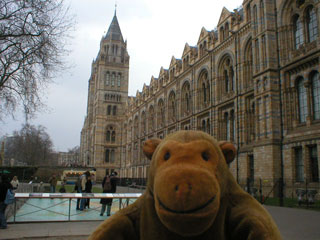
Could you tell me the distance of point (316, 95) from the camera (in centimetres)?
1599

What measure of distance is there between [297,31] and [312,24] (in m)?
1.09

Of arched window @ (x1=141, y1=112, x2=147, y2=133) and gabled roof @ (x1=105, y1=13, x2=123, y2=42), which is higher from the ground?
gabled roof @ (x1=105, y1=13, x2=123, y2=42)

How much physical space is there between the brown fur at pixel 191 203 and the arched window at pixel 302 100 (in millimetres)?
16207

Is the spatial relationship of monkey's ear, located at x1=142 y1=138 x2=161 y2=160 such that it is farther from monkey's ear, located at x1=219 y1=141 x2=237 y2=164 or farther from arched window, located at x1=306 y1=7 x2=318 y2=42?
arched window, located at x1=306 y1=7 x2=318 y2=42

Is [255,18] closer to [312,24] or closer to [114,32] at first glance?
[312,24]

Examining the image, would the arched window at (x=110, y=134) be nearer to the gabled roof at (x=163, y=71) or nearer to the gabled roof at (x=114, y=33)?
the gabled roof at (x=114, y=33)

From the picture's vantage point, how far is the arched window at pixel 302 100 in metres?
16.6

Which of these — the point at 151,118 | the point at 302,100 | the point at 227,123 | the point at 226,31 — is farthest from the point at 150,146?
the point at 151,118

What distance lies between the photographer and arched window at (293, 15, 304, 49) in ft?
56.5

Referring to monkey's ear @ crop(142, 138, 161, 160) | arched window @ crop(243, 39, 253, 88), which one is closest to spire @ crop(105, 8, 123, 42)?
arched window @ crop(243, 39, 253, 88)

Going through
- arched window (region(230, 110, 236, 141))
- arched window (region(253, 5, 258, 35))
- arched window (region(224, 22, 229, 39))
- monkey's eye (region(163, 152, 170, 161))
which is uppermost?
arched window (region(224, 22, 229, 39))

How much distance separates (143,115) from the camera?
47.5 meters

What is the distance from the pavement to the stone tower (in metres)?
49.3

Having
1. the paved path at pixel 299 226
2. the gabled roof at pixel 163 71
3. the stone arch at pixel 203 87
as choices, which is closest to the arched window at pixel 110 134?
the gabled roof at pixel 163 71
